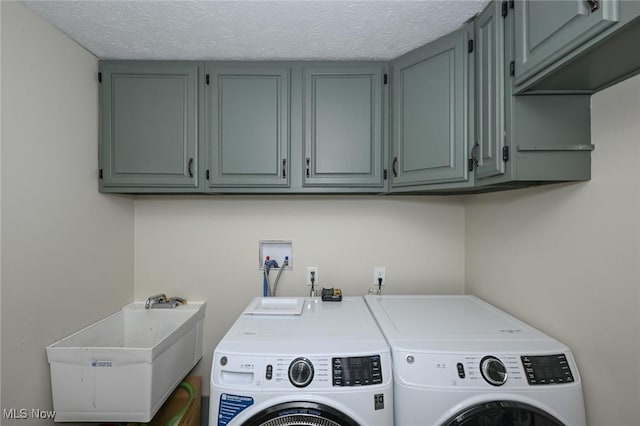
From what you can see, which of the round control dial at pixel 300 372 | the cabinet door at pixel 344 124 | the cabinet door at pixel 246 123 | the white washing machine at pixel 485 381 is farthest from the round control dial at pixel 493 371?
the cabinet door at pixel 246 123

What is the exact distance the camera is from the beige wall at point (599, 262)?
0.88 m

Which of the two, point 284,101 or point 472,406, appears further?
point 284,101

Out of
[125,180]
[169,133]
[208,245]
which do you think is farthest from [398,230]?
[125,180]

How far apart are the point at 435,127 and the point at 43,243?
1824 millimetres

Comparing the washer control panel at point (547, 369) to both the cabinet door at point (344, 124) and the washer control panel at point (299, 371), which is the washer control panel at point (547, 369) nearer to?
the washer control panel at point (299, 371)

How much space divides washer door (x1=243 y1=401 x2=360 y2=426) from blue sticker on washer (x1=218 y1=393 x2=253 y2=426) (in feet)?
0.17

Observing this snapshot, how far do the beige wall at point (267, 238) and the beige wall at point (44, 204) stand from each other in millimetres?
321

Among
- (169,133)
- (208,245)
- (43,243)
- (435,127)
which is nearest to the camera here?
(43,243)

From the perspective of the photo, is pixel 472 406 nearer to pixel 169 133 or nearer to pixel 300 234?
pixel 300 234

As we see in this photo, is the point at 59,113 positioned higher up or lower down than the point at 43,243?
higher up

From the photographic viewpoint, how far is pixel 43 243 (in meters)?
1.23

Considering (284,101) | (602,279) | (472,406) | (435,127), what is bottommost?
(472,406)

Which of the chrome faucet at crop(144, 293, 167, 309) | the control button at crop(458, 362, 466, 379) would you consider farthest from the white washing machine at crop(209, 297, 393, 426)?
the chrome faucet at crop(144, 293, 167, 309)

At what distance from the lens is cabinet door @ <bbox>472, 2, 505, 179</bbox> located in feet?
3.55
